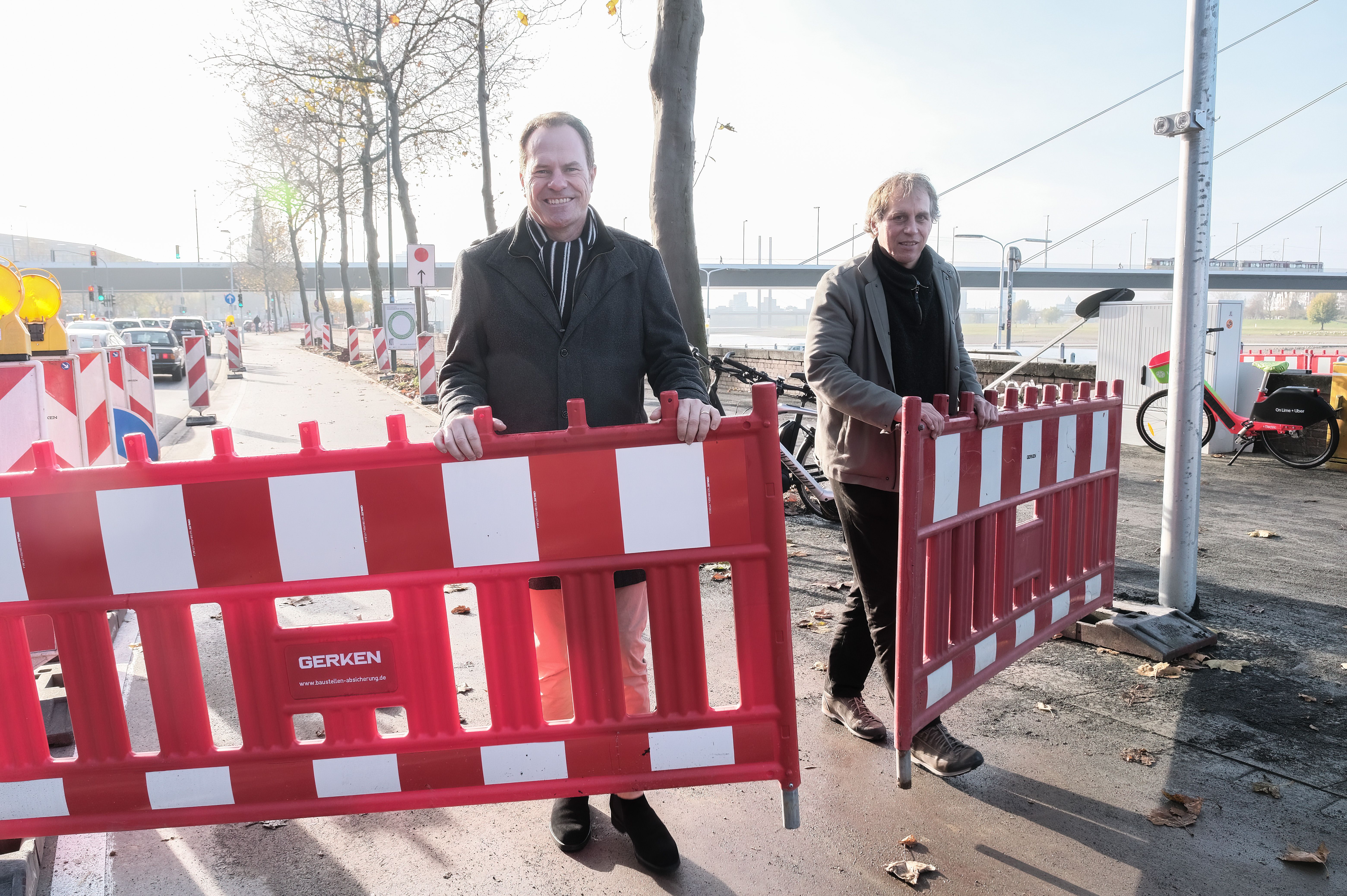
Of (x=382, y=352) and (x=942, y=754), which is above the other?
(x=382, y=352)

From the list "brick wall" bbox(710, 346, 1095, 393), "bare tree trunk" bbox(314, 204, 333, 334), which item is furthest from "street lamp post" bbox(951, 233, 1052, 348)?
"bare tree trunk" bbox(314, 204, 333, 334)

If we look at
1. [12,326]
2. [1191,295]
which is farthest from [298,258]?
[1191,295]

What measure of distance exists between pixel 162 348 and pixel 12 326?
27636 millimetres

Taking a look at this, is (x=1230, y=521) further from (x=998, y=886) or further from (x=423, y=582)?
(x=423, y=582)

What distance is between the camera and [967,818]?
3137 millimetres

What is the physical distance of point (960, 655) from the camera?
3.34 meters

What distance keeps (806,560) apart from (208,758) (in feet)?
14.7

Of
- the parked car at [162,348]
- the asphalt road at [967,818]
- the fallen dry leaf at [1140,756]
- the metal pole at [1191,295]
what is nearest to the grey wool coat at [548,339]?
the asphalt road at [967,818]

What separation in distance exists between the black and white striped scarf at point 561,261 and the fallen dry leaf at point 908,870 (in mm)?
1875

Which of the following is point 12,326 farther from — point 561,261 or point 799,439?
point 799,439

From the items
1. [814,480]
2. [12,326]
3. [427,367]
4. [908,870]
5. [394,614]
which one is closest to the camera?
[394,614]

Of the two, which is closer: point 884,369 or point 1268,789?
point 1268,789

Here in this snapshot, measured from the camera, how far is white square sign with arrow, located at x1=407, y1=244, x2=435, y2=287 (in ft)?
65.7

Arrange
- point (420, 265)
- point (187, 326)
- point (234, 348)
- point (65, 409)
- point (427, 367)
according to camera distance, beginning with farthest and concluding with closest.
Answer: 1. point (187, 326)
2. point (234, 348)
3. point (420, 265)
4. point (427, 367)
5. point (65, 409)
